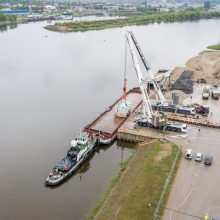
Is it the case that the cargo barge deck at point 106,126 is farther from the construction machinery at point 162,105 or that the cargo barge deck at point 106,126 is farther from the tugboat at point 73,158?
the construction machinery at point 162,105

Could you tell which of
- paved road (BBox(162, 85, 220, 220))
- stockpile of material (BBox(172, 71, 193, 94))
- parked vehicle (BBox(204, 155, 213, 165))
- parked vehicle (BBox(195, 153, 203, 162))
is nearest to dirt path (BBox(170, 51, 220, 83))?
stockpile of material (BBox(172, 71, 193, 94))

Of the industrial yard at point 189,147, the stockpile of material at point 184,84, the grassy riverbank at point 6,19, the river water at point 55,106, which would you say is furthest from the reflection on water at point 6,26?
the industrial yard at point 189,147

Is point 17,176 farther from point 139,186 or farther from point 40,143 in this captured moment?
point 139,186

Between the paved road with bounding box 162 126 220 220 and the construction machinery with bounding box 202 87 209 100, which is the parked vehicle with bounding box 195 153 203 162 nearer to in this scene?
the paved road with bounding box 162 126 220 220

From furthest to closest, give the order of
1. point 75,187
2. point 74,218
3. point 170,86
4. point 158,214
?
1. point 170,86
2. point 75,187
3. point 74,218
4. point 158,214

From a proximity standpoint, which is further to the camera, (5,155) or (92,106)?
(92,106)

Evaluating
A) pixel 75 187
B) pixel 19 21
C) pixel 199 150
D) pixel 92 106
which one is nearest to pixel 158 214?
pixel 75 187
